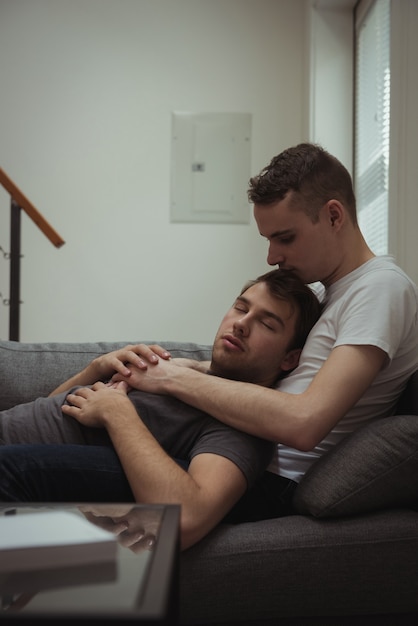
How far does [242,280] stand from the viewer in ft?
13.6

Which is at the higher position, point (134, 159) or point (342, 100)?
point (342, 100)

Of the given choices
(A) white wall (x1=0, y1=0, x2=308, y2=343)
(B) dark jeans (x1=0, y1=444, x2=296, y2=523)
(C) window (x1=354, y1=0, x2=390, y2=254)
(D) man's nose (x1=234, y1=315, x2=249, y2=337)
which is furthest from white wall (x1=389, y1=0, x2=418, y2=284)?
(A) white wall (x1=0, y1=0, x2=308, y2=343)

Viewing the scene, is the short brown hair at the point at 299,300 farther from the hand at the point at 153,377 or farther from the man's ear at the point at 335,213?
the hand at the point at 153,377

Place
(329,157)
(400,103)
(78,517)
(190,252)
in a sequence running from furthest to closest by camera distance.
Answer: (190,252) < (400,103) < (329,157) < (78,517)

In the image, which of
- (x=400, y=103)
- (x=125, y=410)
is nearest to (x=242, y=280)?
(x=400, y=103)

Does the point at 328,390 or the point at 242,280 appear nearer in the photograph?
the point at 328,390

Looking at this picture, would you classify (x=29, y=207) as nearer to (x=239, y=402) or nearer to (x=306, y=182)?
(x=306, y=182)

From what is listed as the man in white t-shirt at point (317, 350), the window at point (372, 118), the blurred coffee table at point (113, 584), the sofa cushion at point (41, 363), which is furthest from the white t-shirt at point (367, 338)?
the window at point (372, 118)

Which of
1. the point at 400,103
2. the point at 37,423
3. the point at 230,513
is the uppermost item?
the point at 400,103

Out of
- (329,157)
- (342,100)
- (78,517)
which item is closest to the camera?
(78,517)

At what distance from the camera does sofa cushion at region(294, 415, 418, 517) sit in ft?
4.15

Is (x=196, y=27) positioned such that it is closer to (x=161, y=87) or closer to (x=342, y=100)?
→ (x=161, y=87)

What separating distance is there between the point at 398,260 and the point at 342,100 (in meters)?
1.77

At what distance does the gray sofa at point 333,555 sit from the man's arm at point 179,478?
2.7 inches
